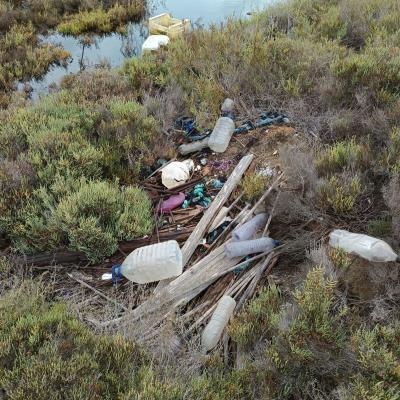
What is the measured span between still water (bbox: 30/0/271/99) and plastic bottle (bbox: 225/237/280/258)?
4704 millimetres

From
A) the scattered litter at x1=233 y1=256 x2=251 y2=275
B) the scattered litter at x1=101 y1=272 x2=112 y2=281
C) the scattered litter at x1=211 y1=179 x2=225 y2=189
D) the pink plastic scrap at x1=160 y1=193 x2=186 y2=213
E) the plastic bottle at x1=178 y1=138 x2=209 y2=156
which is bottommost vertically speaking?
the scattered litter at x1=233 y1=256 x2=251 y2=275

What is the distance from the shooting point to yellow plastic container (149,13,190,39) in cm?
793

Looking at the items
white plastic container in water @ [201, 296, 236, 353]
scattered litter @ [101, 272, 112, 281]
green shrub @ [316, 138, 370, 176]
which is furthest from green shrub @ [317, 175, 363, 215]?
scattered litter @ [101, 272, 112, 281]

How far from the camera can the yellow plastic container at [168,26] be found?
7.93 meters

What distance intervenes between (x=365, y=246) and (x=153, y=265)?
1686 millimetres

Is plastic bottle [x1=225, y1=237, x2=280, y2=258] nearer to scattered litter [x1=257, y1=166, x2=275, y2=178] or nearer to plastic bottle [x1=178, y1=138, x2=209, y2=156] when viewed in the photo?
scattered litter [x1=257, y1=166, x2=275, y2=178]

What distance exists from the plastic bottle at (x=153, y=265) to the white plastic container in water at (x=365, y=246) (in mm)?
1288

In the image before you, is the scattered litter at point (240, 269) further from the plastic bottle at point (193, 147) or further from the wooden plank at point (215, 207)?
the plastic bottle at point (193, 147)

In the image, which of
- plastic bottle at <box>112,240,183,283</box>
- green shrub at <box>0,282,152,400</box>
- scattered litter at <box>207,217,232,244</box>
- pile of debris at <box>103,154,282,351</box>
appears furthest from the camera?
scattered litter at <box>207,217,232,244</box>

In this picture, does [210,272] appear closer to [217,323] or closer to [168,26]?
[217,323]

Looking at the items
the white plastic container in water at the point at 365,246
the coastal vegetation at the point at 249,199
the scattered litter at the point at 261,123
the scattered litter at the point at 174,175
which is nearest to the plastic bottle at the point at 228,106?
the coastal vegetation at the point at 249,199

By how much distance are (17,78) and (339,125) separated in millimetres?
5626

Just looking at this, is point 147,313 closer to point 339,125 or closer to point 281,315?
point 281,315

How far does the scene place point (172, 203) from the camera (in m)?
4.33
